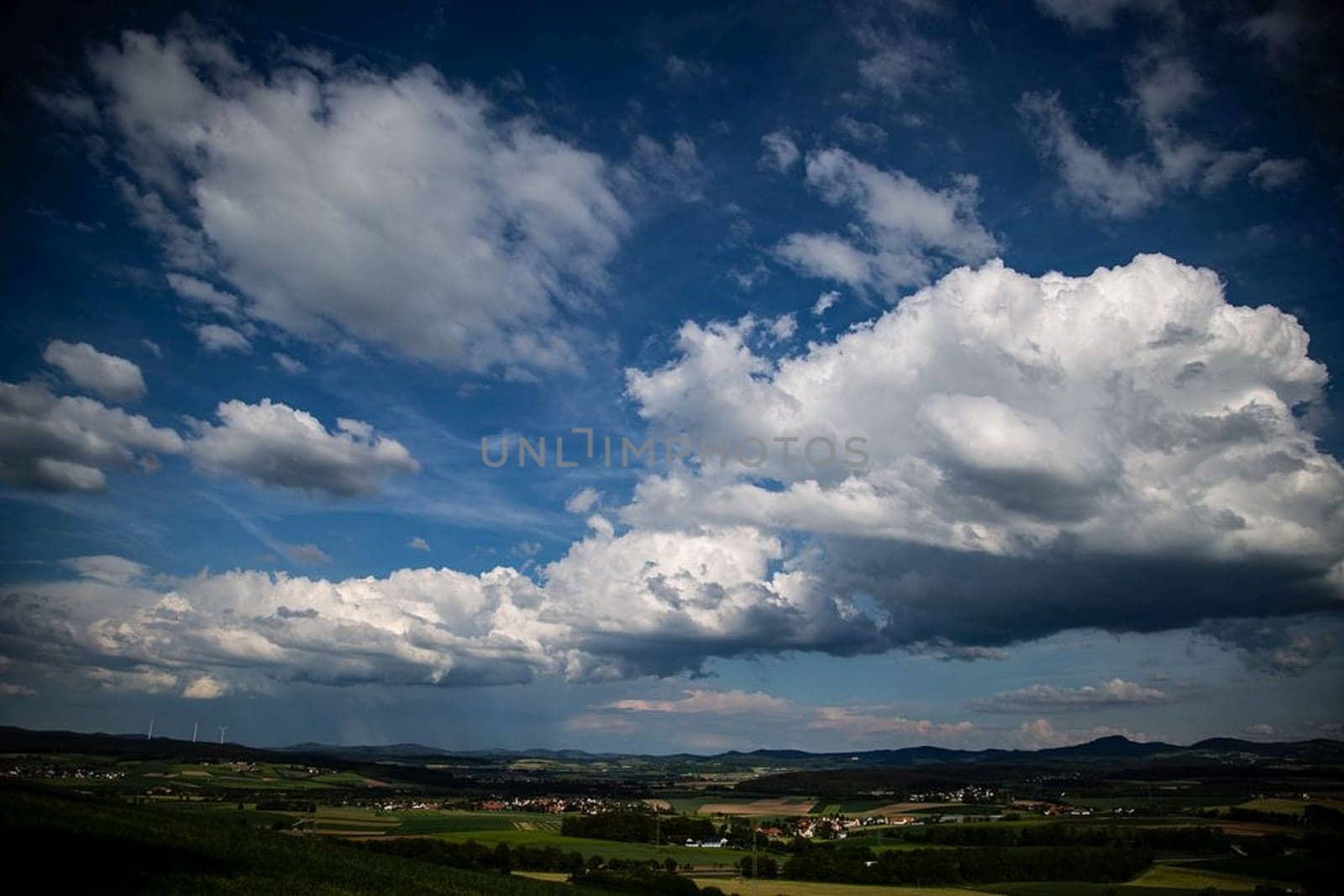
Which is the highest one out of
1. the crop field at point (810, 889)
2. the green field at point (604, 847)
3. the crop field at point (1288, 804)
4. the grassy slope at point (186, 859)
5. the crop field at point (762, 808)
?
the grassy slope at point (186, 859)

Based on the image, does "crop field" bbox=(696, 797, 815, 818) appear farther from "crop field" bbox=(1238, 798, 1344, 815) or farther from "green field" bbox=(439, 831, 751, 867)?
"crop field" bbox=(1238, 798, 1344, 815)

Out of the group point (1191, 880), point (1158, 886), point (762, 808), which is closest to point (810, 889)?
point (1158, 886)

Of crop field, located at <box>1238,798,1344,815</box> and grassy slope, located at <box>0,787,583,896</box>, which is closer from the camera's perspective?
grassy slope, located at <box>0,787,583,896</box>

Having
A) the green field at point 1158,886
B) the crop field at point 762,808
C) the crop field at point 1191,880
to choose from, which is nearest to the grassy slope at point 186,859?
the green field at point 1158,886

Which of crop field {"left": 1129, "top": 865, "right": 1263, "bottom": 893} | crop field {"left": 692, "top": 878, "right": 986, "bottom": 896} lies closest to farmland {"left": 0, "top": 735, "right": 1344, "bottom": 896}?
crop field {"left": 1129, "top": 865, "right": 1263, "bottom": 893}

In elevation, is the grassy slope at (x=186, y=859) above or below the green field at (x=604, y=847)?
above

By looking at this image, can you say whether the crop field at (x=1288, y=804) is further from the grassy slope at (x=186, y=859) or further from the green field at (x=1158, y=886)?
the grassy slope at (x=186, y=859)

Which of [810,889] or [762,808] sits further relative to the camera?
[762,808]

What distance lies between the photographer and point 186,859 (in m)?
43.6

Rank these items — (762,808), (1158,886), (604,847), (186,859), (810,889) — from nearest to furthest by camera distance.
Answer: (186,859)
(810,889)
(1158,886)
(604,847)
(762,808)

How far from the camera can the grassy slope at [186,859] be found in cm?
3675

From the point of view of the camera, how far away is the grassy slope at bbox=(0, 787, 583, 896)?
121 feet

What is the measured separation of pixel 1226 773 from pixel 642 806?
13428cm

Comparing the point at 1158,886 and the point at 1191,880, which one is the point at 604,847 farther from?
the point at 1191,880
